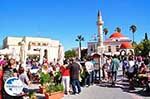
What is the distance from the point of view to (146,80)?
14.5 metres

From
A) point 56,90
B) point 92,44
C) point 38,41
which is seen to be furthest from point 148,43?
point 56,90

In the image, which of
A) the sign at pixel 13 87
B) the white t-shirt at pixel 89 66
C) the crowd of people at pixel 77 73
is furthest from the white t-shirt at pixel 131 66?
the sign at pixel 13 87

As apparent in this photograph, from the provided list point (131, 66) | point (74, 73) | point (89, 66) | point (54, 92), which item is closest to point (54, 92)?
point (54, 92)

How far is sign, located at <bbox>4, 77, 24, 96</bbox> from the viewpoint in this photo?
8844mm

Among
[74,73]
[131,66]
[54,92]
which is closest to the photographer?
[54,92]

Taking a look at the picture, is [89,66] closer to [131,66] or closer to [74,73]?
[131,66]

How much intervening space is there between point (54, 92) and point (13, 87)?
3947 mm

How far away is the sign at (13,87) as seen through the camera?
8844 millimetres

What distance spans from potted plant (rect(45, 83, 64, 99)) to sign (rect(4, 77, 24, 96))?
137 inches

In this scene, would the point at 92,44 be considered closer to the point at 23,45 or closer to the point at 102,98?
the point at 23,45

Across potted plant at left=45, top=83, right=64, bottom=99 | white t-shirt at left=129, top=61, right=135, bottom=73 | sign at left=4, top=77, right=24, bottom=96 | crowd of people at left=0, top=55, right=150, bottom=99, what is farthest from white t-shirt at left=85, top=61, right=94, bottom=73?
sign at left=4, top=77, right=24, bottom=96

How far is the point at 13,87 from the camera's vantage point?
8.91 m

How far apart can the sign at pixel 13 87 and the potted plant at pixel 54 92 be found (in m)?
3.48

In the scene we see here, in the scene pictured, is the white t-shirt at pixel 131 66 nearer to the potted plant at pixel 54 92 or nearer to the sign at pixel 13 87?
the potted plant at pixel 54 92
